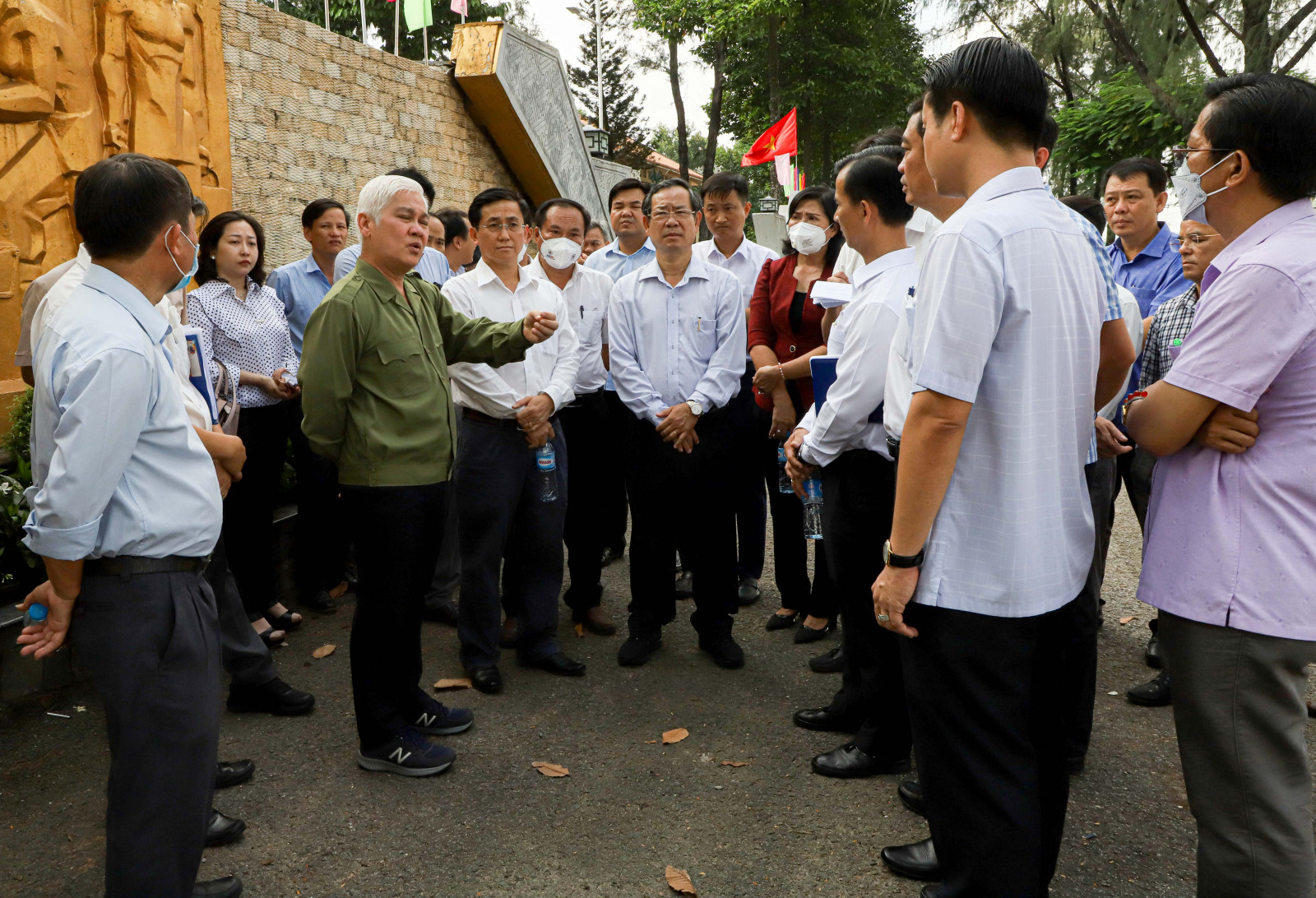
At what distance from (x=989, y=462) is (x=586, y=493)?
10.9ft

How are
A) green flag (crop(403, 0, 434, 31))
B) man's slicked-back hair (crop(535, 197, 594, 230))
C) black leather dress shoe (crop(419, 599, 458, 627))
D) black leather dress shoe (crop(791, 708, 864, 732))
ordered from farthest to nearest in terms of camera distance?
green flag (crop(403, 0, 434, 31)), man's slicked-back hair (crop(535, 197, 594, 230)), black leather dress shoe (crop(419, 599, 458, 627)), black leather dress shoe (crop(791, 708, 864, 732))

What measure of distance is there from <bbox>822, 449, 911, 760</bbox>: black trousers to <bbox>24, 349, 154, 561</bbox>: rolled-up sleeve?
2.29m

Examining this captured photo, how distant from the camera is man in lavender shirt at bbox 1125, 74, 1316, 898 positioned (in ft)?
6.33

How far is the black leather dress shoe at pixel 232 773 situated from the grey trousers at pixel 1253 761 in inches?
119

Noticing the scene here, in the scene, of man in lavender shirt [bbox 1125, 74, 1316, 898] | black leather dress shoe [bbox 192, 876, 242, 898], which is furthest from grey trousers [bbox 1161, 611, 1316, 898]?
black leather dress shoe [bbox 192, 876, 242, 898]

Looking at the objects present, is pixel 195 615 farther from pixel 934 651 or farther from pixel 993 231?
pixel 993 231

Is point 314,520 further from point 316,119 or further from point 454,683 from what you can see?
point 316,119

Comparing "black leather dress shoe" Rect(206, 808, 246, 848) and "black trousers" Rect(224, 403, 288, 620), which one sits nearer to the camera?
"black leather dress shoe" Rect(206, 808, 246, 848)

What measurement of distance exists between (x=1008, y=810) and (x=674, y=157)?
69.4 meters

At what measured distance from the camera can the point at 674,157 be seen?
67.9 metres

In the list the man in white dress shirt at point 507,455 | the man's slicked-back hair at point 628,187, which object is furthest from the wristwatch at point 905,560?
the man's slicked-back hair at point 628,187

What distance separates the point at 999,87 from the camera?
1966 mm

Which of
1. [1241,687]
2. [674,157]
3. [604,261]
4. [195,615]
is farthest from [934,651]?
[674,157]

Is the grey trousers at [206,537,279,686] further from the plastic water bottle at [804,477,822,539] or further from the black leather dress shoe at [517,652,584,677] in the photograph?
the plastic water bottle at [804,477,822,539]
